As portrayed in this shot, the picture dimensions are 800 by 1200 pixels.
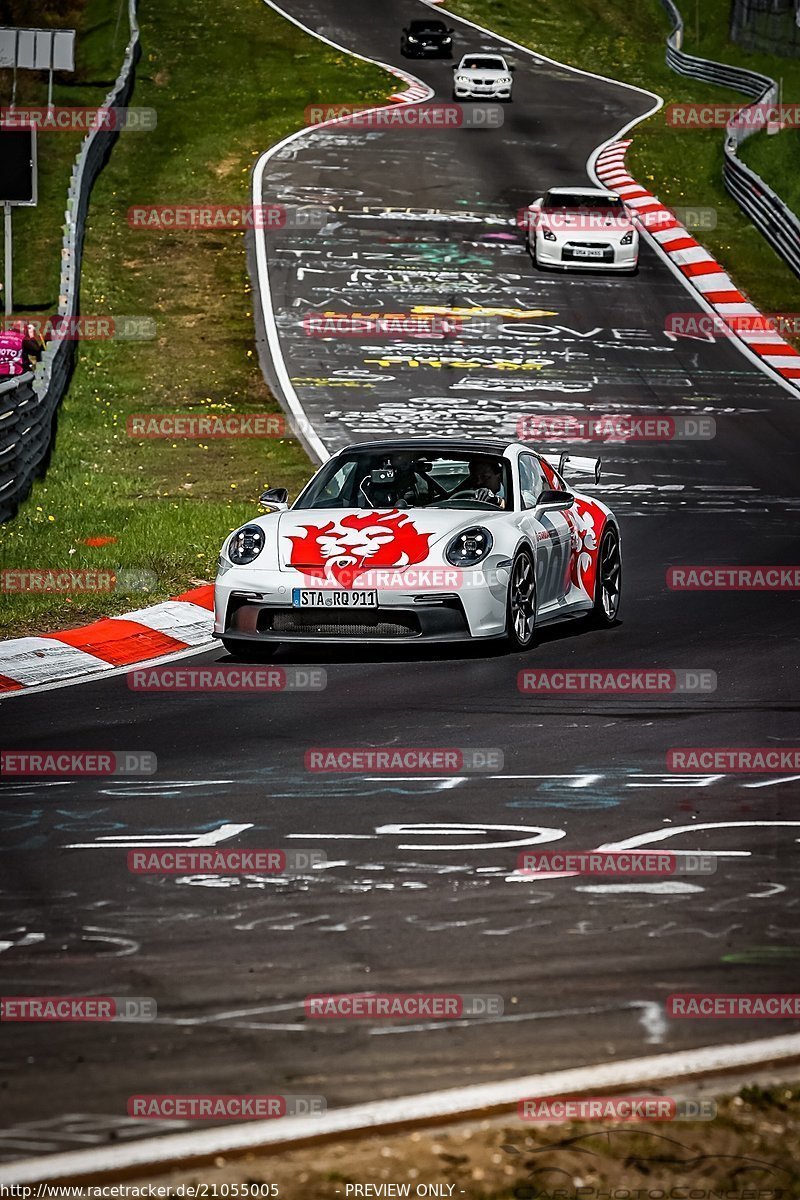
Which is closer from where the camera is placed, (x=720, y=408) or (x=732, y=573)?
(x=732, y=573)

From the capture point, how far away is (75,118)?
44.1 metres

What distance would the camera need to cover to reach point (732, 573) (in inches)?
586

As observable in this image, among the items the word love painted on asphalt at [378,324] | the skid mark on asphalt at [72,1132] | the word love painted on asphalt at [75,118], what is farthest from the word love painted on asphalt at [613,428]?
the word love painted on asphalt at [75,118]

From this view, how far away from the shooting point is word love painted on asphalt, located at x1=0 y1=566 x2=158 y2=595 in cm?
1345

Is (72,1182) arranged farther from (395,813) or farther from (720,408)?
(720,408)

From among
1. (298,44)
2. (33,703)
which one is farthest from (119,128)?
(33,703)

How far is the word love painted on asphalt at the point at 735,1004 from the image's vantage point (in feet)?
17.6

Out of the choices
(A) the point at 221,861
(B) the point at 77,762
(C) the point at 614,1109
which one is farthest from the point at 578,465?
(C) the point at 614,1109

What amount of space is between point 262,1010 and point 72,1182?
1.20m

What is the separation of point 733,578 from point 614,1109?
10430 mm

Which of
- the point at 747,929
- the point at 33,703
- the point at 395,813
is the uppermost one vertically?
the point at 747,929

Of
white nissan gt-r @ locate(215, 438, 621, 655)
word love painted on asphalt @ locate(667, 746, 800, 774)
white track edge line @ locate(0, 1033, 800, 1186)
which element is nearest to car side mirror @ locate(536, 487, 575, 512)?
white nissan gt-r @ locate(215, 438, 621, 655)

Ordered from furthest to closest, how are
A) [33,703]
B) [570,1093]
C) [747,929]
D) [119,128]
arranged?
[119,128]
[33,703]
[747,929]
[570,1093]

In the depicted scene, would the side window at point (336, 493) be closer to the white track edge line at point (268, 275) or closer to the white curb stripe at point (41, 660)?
the white curb stripe at point (41, 660)
